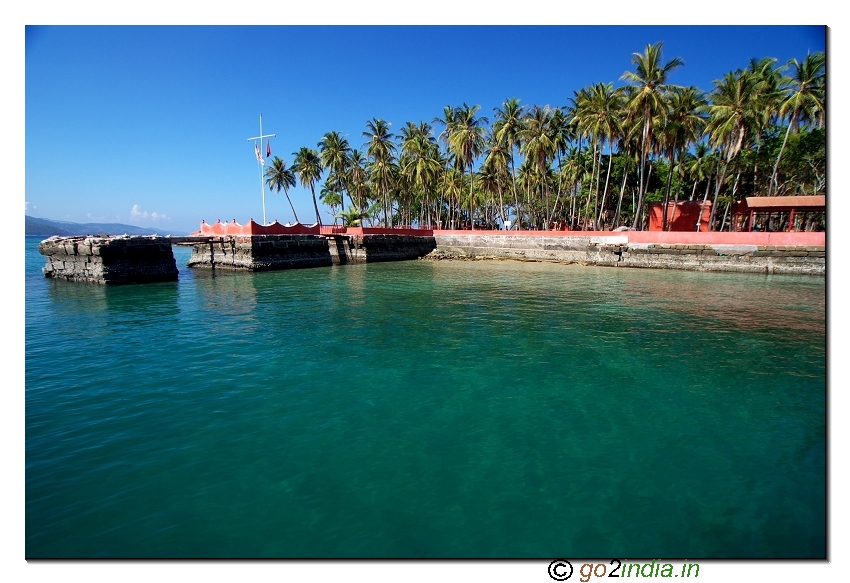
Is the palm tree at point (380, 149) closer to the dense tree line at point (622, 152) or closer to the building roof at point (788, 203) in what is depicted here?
the dense tree line at point (622, 152)

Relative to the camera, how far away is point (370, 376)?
8.98 metres

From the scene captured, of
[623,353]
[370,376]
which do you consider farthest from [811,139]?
[370,376]

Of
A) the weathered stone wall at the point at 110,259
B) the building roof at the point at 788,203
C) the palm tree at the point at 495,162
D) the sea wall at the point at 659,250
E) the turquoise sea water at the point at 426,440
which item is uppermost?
the palm tree at the point at 495,162

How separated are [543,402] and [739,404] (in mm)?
3322

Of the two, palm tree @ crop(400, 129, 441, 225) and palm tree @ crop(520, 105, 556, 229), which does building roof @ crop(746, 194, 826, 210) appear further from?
A: palm tree @ crop(400, 129, 441, 225)

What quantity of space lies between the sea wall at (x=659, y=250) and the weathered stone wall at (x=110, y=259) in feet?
80.8

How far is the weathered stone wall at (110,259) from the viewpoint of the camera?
2469 cm

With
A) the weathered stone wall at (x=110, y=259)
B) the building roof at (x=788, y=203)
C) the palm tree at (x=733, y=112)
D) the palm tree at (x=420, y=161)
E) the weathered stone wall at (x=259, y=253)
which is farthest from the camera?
the palm tree at (x=420, y=161)

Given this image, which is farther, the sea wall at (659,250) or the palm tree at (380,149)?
the palm tree at (380,149)

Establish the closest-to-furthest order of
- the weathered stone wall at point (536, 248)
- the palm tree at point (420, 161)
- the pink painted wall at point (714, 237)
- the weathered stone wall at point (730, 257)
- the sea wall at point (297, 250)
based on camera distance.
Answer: the weathered stone wall at point (730, 257)
the pink painted wall at point (714, 237)
the sea wall at point (297, 250)
the weathered stone wall at point (536, 248)
the palm tree at point (420, 161)

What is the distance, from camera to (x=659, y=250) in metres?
34.1
